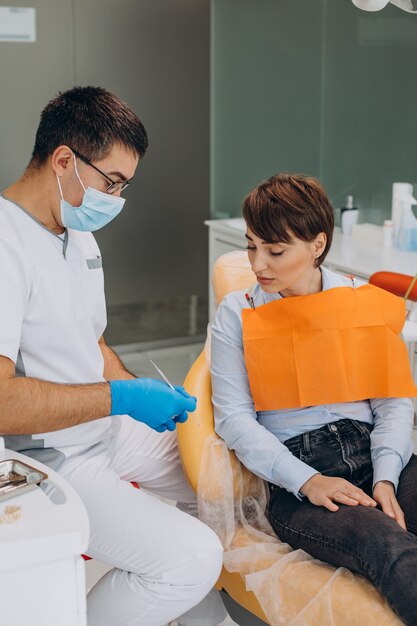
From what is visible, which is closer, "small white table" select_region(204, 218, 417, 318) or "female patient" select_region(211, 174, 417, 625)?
"female patient" select_region(211, 174, 417, 625)

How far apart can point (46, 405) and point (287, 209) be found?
58cm

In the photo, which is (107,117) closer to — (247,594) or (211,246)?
(247,594)

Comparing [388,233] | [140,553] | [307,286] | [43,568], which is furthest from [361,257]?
[43,568]

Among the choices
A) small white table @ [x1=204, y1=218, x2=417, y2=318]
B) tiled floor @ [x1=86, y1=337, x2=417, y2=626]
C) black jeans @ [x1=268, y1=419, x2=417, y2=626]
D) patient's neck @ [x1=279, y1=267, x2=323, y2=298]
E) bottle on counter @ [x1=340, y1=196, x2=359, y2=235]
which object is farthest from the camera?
tiled floor @ [x1=86, y1=337, x2=417, y2=626]

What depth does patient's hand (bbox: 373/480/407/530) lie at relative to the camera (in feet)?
5.14

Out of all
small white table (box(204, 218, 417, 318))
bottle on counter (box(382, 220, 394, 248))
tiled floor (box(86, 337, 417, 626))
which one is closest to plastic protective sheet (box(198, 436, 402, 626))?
small white table (box(204, 218, 417, 318))

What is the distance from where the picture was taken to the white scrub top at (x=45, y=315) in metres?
1.52

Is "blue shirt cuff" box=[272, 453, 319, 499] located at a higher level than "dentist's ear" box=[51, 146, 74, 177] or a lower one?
lower

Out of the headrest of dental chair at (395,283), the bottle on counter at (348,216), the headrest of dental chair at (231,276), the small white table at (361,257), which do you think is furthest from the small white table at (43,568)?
the bottle on counter at (348,216)

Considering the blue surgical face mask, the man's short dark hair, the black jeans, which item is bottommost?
the black jeans

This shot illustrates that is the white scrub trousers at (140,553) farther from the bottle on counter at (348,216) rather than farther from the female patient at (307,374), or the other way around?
the bottle on counter at (348,216)

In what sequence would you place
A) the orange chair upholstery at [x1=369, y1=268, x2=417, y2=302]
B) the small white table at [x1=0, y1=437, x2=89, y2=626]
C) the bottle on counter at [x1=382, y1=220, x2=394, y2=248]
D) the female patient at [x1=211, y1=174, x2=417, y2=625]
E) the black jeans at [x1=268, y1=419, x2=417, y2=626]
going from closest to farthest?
the small white table at [x1=0, y1=437, x2=89, y2=626], the black jeans at [x1=268, y1=419, x2=417, y2=626], the female patient at [x1=211, y1=174, x2=417, y2=625], the orange chair upholstery at [x1=369, y1=268, x2=417, y2=302], the bottle on counter at [x1=382, y1=220, x2=394, y2=248]

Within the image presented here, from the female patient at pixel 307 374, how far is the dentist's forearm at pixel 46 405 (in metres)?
0.28

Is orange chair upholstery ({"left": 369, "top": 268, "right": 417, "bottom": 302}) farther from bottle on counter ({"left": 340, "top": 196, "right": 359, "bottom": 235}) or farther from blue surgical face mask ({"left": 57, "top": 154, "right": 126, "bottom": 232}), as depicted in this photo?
bottle on counter ({"left": 340, "top": 196, "right": 359, "bottom": 235})
